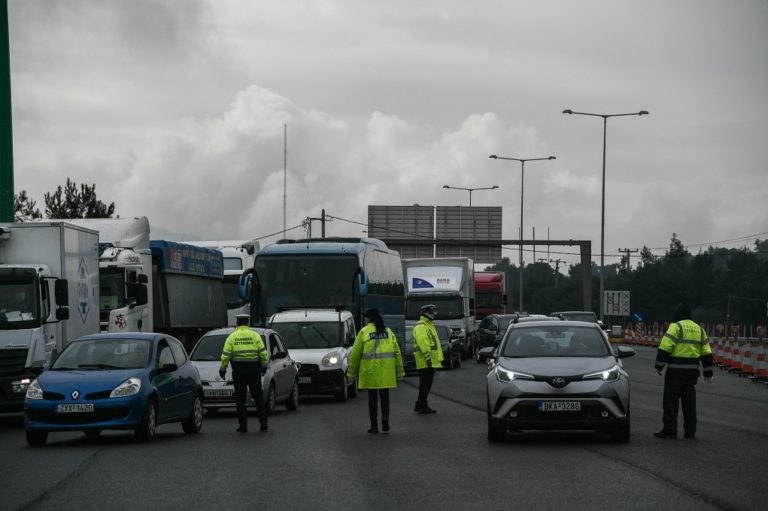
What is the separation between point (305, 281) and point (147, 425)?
14900 millimetres

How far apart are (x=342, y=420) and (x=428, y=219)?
50522 millimetres

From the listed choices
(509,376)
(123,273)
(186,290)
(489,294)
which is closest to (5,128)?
(123,273)

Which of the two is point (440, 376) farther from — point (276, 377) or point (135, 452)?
point (135, 452)

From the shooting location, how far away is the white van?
27359 millimetres

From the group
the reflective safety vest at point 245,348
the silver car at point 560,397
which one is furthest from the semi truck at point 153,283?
the silver car at point 560,397

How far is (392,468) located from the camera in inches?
563

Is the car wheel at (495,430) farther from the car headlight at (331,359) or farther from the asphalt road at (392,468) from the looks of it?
the car headlight at (331,359)

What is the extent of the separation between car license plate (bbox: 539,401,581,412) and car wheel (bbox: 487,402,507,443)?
1.95 ft

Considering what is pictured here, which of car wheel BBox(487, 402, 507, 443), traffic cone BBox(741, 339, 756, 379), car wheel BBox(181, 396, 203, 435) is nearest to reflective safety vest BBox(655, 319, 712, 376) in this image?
car wheel BBox(487, 402, 507, 443)

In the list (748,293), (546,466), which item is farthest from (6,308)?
(748,293)

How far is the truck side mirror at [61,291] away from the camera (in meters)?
22.8

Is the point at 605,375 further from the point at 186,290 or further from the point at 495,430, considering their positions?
the point at 186,290

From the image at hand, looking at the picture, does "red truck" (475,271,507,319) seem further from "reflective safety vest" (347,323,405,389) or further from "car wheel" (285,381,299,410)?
"reflective safety vest" (347,323,405,389)

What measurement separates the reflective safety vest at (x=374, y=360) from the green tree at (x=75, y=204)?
41914mm
